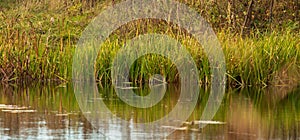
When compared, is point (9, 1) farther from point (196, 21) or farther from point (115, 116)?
point (115, 116)

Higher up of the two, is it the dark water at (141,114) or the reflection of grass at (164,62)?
the reflection of grass at (164,62)

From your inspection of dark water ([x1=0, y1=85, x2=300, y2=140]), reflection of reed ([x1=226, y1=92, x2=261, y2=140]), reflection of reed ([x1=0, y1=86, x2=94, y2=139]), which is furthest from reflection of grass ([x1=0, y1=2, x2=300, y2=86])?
reflection of reed ([x1=226, y1=92, x2=261, y2=140])

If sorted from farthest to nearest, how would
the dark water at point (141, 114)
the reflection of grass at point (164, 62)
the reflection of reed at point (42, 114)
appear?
the reflection of grass at point (164, 62), the reflection of reed at point (42, 114), the dark water at point (141, 114)

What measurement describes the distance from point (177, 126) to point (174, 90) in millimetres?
3909

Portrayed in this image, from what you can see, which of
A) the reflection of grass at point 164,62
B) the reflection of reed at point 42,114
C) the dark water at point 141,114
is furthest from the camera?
the reflection of grass at point 164,62

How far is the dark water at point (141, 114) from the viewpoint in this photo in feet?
25.4

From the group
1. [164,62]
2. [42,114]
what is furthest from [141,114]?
[164,62]

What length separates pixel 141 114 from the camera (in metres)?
9.30

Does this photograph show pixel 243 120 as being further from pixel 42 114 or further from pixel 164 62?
pixel 164 62

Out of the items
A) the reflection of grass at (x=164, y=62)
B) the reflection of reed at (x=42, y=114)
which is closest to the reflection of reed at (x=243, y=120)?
the reflection of reed at (x=42, y=114)

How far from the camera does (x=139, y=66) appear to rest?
43.4ft

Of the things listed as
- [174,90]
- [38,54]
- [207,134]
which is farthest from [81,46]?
[207,134]

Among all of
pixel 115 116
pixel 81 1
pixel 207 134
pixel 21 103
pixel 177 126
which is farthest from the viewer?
pixel 81 1

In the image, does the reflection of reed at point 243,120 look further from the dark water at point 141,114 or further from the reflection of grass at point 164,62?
the reflection of grass at point 164,62
